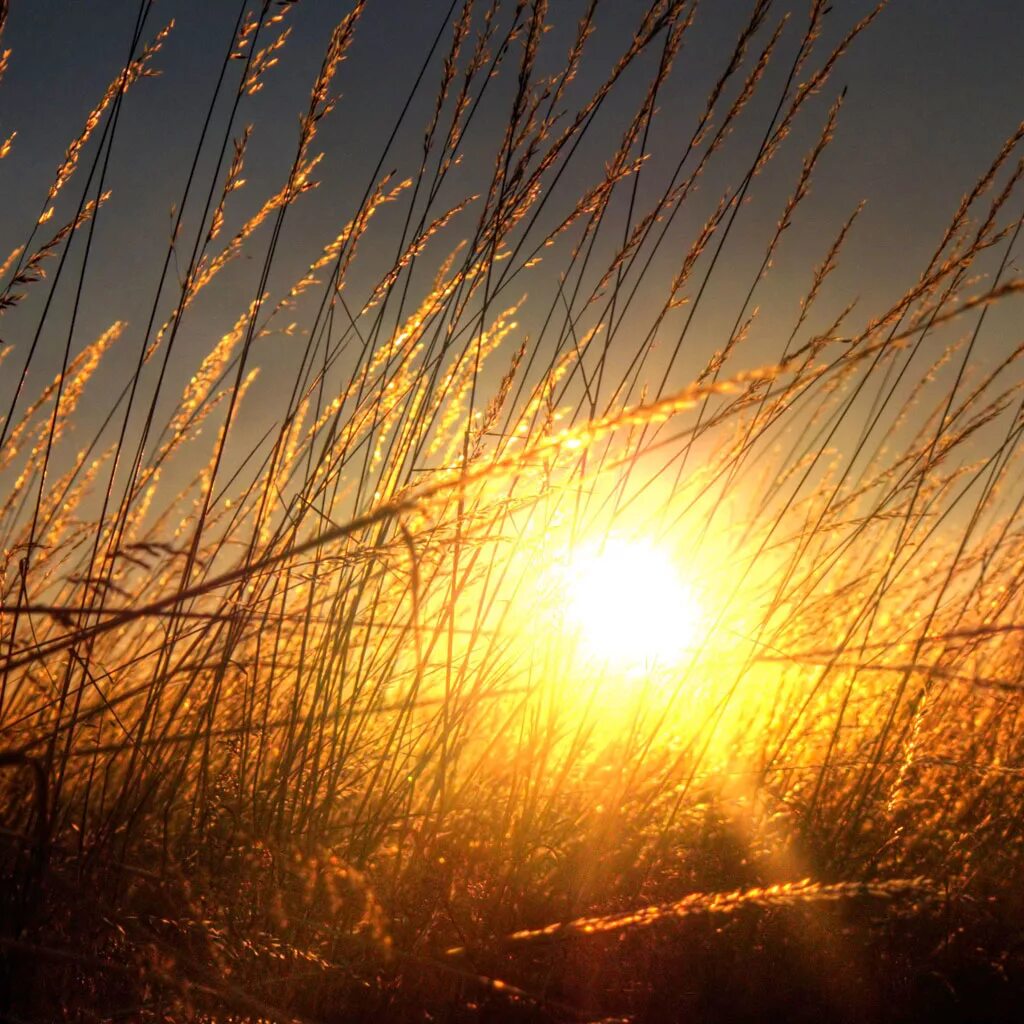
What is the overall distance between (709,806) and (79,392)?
2.10m

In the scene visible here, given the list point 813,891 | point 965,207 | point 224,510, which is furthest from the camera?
point 224,510

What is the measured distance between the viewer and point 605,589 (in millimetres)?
1612

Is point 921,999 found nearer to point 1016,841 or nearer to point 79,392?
point 1016,841

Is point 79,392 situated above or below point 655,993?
above

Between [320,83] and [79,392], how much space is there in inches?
54.9

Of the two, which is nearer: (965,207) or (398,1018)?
(398,1018)

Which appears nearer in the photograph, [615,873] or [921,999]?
[921,999]

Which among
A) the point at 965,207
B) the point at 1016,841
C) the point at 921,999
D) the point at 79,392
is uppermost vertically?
the point at 79,392

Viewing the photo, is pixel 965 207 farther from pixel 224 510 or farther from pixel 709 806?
pixel 224 510

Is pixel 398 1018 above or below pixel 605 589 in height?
below

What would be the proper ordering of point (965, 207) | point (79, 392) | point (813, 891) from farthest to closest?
1. point (79, 392)
2. point (965, 207)
3. point (813, 891)

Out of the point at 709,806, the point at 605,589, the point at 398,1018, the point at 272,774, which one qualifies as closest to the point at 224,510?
the point at 272,774

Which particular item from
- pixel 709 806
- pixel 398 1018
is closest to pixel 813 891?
pixel 398 1018

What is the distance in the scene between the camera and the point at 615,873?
1.54m
